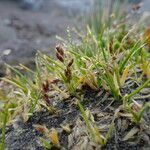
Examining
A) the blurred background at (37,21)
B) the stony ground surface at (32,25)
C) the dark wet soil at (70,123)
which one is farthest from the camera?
the stony ground surface at (32,25)

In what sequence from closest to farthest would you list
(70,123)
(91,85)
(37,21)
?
1. (70,123)
2. (91,85)
3. (37,21)

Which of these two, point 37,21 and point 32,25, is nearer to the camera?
point 32,25

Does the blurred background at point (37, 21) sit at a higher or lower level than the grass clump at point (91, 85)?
higher

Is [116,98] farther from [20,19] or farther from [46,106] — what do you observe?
[20,19]

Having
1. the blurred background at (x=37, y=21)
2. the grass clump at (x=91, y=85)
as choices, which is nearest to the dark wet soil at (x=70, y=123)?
the grass clump at (x=91, y=85)

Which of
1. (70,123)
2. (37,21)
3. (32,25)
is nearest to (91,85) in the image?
(70,123)

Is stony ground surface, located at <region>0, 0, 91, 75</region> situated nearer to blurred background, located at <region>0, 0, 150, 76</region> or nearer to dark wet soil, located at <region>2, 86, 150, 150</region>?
blurred background, located at <region>0, 0, 150, 76</region>

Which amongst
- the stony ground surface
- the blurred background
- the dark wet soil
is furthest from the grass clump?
the stony ground surface

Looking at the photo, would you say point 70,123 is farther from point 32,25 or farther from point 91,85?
point 32,25

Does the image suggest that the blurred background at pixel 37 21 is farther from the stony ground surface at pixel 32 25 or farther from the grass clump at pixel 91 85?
the grass clump at pixel 91 85
